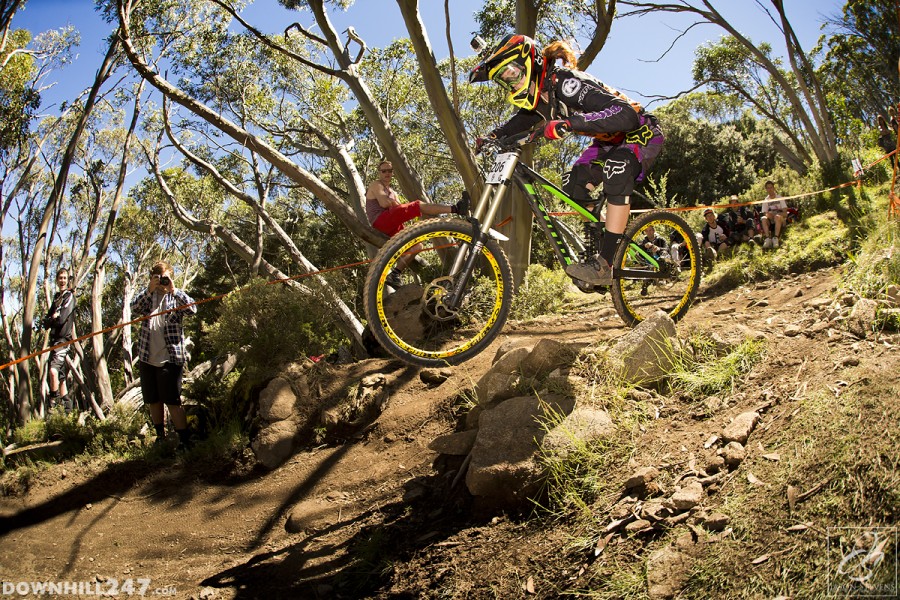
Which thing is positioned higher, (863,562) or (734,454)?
(734,454)

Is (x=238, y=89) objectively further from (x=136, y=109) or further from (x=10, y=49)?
(x=10, y=49)

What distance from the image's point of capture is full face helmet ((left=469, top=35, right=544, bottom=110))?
4.14 meters

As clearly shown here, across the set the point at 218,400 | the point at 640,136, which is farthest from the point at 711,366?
the point at 218,400

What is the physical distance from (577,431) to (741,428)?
3.15 feet

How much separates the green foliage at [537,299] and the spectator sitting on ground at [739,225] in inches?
125

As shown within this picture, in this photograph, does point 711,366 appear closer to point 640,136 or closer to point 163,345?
point 640,136

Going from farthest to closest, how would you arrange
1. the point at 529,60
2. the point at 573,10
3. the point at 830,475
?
1. the point at 573,10
2. the point at 529,60
3. the point at 830,475

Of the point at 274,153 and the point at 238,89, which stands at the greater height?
the point at 238,89

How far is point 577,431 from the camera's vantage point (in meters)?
4.04

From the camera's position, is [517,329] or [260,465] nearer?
[260,465]

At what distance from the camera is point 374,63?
20391 mm

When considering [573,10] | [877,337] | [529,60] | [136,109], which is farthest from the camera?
[136,109]

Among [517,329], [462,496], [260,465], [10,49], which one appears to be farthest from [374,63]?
[462,496]

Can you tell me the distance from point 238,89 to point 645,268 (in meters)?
14.6
